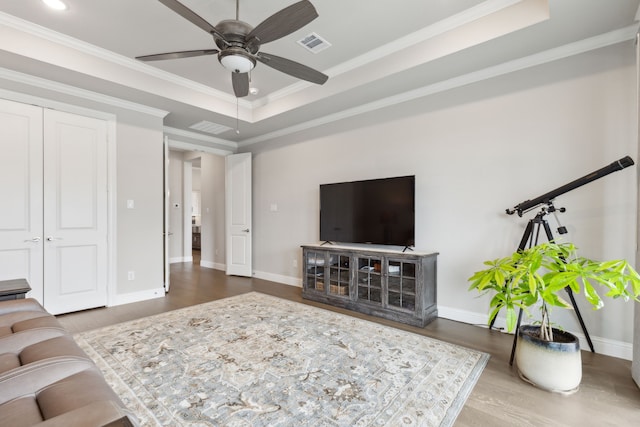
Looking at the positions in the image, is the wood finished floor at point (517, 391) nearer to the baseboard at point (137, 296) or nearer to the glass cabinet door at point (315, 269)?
the baseboard at point (137, 296)

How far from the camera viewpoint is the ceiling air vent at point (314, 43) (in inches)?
117

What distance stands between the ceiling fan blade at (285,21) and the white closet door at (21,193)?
297cm

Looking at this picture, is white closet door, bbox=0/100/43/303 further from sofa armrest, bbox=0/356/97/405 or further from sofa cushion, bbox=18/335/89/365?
sofa armrest, bbox=0/356/97/405

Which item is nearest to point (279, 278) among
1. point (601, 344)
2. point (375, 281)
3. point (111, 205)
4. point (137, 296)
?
point (137, 296)

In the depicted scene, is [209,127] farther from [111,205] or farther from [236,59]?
[236,59]

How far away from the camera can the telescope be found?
217 cm

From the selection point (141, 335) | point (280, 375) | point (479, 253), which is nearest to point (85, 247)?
point (141, 335)

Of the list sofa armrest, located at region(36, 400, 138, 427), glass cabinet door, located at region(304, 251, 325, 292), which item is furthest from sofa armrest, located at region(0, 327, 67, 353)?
glass cabinet door, located at region(304, 251, 325, 292)

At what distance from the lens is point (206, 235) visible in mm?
6891

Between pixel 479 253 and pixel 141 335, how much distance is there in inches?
132

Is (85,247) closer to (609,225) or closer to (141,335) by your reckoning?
(141,335)

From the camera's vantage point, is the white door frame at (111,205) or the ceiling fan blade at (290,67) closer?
the ceiling fan blade at (290,67)

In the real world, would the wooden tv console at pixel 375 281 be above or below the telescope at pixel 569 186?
below

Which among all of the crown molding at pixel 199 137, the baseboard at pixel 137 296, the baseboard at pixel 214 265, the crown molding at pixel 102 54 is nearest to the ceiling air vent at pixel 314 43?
the crown molding at pixel 102 54
